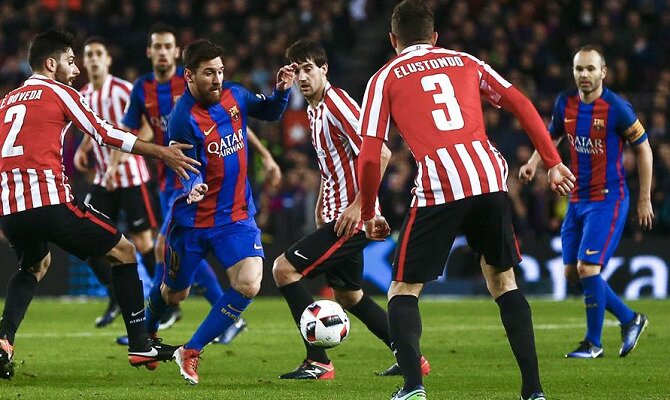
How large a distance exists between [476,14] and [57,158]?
51.3 feet

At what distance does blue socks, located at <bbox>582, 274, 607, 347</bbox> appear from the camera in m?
9.88

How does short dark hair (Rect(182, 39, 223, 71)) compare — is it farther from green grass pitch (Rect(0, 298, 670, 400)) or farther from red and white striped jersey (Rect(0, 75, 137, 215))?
green grass pitch (Rect(0, 298, 670, 400))

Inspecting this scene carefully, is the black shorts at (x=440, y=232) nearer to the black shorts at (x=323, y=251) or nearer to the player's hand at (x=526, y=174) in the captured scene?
the player's hand at (x=526, y=174)

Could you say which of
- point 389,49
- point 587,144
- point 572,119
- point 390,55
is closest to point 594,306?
point 587,144

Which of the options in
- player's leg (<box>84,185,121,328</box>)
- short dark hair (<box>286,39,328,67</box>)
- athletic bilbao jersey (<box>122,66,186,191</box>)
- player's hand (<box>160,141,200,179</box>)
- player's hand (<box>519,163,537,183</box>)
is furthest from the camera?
player's leg (<box>84,185,121,328</box>)

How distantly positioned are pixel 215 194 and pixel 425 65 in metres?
2.23

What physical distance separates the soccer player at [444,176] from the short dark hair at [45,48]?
2.59m

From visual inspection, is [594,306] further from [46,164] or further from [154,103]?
[46,164]

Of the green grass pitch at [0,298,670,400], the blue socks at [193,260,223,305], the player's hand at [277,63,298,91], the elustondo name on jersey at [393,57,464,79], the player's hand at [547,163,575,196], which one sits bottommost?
the green grass pitch at [0,298,670,400]

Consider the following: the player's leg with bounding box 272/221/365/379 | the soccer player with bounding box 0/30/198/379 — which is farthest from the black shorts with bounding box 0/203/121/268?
the player's leg with bounding box 272/221/365/379

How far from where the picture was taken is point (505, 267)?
22.1ft

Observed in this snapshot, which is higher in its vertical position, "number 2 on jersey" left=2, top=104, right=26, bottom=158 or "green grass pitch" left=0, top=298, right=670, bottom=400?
"number 2 on jersey" left=2, top=104, right=26, bottom=158

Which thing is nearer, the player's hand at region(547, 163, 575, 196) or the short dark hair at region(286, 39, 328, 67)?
the player's hand at region(547, 163, 575, 196)

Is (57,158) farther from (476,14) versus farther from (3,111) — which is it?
(476,14)
